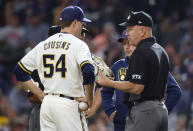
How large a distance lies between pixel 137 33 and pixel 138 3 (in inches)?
250

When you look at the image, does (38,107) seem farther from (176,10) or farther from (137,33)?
(176,10)

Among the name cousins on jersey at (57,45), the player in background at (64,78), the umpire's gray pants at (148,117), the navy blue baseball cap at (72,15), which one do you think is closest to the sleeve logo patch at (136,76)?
the umpire's gray pants at (148,117)

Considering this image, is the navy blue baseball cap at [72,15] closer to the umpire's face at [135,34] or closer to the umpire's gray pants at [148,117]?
the umpire's face at [135,34]

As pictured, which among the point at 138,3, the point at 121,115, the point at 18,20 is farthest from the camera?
the point at 18,20

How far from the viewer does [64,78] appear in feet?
18.5

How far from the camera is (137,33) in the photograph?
18.8ft

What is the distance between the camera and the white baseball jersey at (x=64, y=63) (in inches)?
222

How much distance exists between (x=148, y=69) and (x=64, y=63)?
3.04ft

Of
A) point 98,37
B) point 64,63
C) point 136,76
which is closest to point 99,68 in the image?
point 64,63

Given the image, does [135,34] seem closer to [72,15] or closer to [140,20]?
[140,20]

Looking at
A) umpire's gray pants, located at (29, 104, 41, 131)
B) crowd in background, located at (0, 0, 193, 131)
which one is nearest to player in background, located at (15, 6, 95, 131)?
umpire's gray pants, located at (29, 104, 41, 131)

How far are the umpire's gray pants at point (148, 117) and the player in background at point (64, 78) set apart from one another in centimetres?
55

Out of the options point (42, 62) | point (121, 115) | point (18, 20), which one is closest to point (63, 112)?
point (42, 62)

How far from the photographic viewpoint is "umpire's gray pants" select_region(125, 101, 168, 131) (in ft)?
17.9
